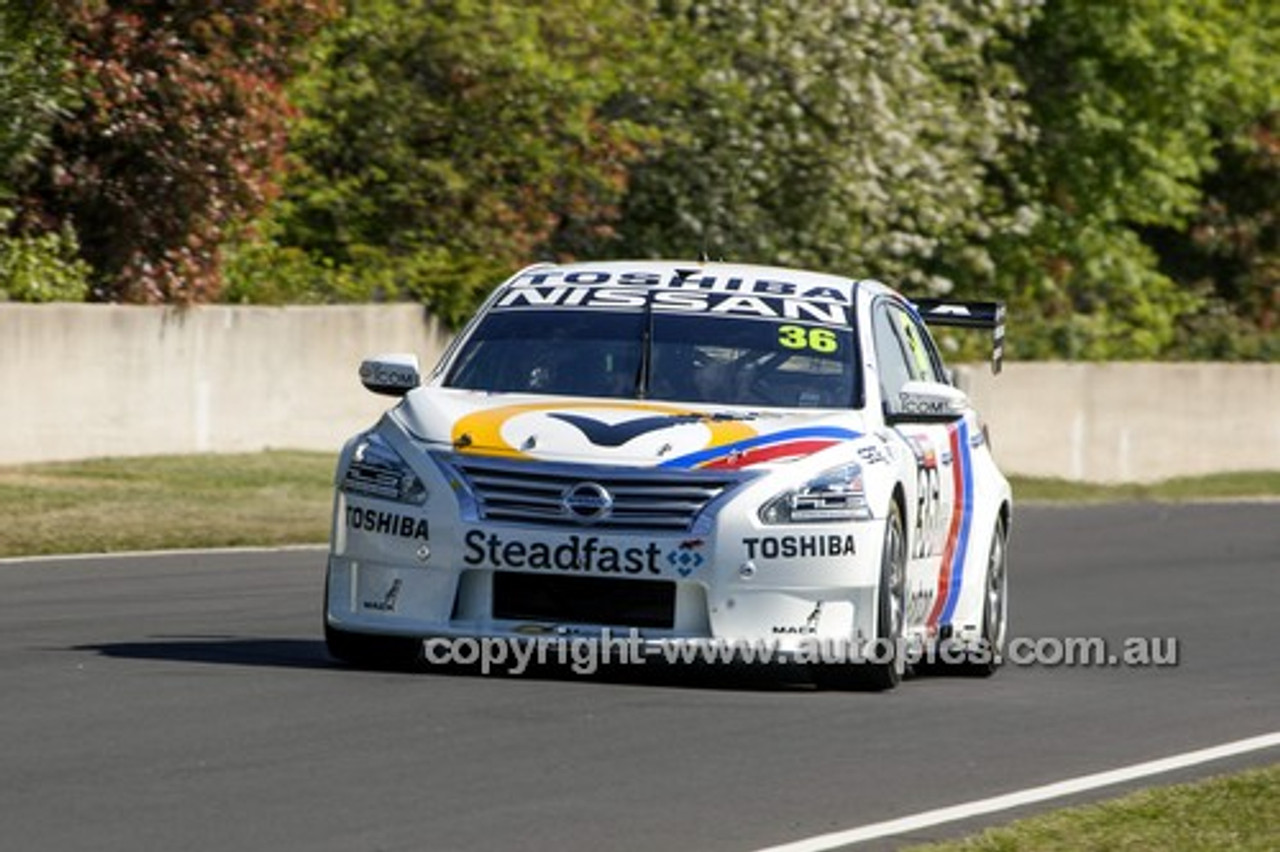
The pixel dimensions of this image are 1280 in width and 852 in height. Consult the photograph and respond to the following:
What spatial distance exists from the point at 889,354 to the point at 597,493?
240 centimetres

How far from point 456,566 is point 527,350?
1583mm

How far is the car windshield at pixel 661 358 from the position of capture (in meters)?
12.8

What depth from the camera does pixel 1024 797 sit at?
31.2ft

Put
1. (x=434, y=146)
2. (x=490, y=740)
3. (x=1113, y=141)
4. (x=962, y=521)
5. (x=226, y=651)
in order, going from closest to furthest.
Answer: (x=490, y=740) < (x=226, y=651) < (x=962, y=521) < (x=434, y=146) < (x=1113, y=141)

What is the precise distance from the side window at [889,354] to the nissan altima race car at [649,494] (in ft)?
0.21

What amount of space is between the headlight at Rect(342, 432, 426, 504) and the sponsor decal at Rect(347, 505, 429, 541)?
64 millimetres

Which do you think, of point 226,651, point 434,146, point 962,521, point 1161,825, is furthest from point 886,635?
point 434,146

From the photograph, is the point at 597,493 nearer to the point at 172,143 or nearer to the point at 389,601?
the point at 389,601

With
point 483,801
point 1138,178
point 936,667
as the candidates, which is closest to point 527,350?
point 936,667

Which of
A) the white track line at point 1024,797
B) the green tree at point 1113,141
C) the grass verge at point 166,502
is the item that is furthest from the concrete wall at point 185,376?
the white track line at point 1024,797

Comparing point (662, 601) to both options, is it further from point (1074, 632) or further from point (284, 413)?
point (284, 413)

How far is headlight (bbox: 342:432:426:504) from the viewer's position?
11.8m

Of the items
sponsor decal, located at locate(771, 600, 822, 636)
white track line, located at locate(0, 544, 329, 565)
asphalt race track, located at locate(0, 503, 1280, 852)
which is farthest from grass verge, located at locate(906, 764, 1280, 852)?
white track line, located at locate(0, 544, 329, 565)

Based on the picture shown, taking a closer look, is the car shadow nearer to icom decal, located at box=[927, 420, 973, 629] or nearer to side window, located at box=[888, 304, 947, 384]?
icom decal, located at box=[927, 420, 973, 629]
